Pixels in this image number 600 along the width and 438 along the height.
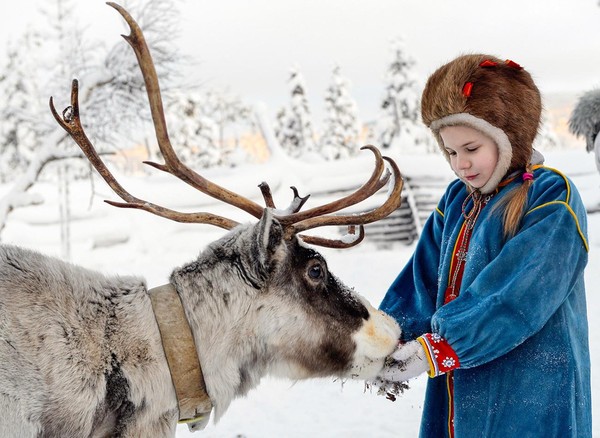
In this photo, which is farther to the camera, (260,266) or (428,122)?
(428,122)

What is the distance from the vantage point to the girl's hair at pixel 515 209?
2.20 metres

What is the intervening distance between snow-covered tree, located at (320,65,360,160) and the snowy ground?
20148 millimetres

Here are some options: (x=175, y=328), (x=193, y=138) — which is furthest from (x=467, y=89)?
(x=193, y=138)

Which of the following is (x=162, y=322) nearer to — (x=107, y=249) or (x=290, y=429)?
(x=290, y=429)

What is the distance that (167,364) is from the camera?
2.09m

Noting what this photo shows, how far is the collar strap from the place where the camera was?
209cm

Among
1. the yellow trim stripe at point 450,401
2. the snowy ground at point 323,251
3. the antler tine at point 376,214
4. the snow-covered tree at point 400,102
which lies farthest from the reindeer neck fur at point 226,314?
the snow-covered tree at point 400,102

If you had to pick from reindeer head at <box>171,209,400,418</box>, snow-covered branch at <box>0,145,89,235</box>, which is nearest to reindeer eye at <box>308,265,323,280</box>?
reindeer head at <box>171,209,400,418</box>

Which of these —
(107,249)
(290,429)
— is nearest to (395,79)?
(107,249)

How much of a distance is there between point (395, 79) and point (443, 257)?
82.6ft

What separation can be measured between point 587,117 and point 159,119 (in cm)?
584

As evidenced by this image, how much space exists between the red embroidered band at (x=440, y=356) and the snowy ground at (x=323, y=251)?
2.67 metres

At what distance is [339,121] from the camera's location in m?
35.4

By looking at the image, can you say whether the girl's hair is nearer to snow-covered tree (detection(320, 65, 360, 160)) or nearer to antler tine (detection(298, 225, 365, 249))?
antler tine (detection(298, 225, 365, 249))
